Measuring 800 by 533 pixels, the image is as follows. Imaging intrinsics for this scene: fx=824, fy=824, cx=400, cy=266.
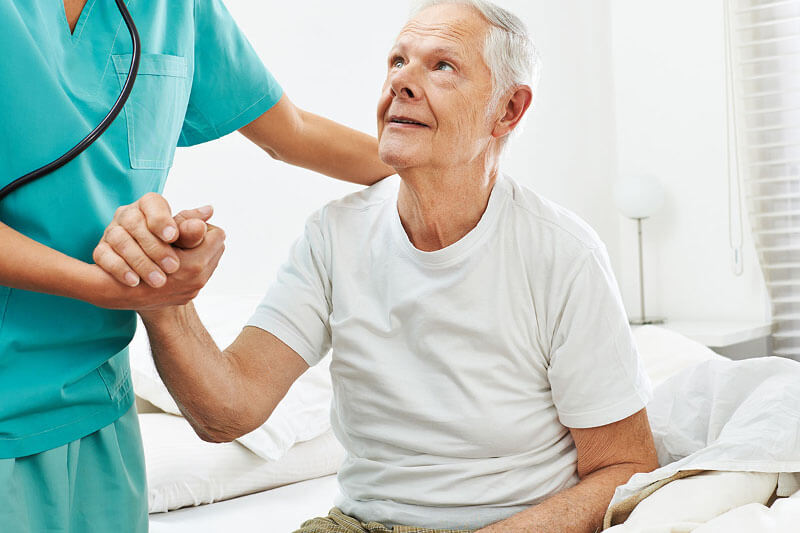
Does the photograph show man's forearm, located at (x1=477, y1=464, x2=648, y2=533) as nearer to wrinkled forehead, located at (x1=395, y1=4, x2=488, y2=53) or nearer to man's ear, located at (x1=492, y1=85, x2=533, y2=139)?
man's ear, located at (x1=492, y1=85, x2=533, y2=139)

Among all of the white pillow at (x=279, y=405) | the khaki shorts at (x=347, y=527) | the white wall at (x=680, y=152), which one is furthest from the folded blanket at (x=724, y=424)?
the white wall at (x=680, y=152)

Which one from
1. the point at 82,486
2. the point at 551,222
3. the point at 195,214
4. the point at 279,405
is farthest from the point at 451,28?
the point at 279,405

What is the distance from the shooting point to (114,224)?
32.5 inches

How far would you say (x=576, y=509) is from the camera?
44.9 inches

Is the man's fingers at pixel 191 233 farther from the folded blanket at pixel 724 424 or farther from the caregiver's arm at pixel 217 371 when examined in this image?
the folded blanket at pixel 724 424

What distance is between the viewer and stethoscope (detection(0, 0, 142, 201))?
0.83m

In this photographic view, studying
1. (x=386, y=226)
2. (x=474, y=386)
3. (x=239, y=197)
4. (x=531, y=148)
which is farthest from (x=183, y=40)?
(x=531, y=148)

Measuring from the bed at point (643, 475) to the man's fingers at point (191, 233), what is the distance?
1.97 feet

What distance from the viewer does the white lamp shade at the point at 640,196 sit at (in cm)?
365

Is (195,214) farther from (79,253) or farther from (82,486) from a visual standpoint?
(82,486)

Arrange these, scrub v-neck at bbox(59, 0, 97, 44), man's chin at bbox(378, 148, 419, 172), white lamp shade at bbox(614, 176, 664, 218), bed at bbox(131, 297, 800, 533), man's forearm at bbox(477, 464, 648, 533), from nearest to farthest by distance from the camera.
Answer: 1. scrub v-neck at bbox(59, 0, 97, 44)
2. bed at bbox(131, 297, 800, 533)
3. man's forearm at bbox(477, 464, 648, 533)
4. man's chin at bbox(378, 148, 419, 172)
5. white lamp shade at bbox(614, 176, 664, 218)

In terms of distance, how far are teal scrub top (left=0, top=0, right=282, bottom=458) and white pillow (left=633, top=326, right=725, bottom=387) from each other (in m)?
1.84

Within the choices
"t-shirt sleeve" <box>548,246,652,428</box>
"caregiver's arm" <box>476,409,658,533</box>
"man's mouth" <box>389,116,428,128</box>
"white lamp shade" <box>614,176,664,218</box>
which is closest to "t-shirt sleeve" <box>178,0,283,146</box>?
"man's mouth" <box>389,116,428,128</box>

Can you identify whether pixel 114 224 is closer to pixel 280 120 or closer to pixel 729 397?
pixel 280 120
